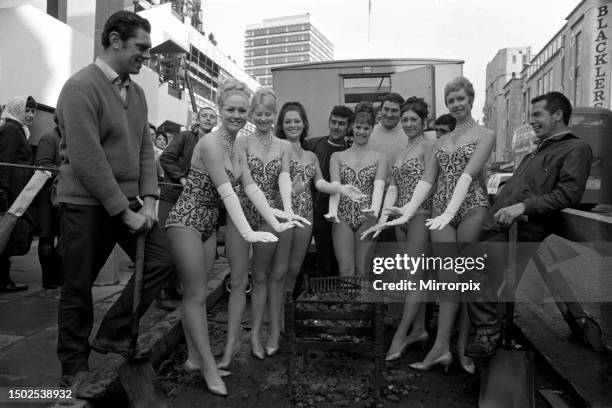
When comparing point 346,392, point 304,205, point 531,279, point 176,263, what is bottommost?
point 346,392

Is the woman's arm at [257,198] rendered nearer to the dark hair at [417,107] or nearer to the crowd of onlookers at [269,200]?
the crowd of onlookers at [269,200]

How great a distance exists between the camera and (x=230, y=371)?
11.3 ft

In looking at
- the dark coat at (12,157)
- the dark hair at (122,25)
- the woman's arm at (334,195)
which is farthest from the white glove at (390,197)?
the dark coat at (12,157)

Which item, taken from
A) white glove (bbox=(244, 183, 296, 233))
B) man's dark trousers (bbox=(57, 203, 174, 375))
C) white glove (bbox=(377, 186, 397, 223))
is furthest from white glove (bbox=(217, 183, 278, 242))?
white glove (bbox=(377, 186, 397, 223))

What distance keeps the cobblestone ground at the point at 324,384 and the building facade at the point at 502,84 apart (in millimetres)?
51030

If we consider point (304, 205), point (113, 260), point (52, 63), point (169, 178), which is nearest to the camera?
point (304, 205)

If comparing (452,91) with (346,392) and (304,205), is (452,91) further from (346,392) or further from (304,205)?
(346,392)

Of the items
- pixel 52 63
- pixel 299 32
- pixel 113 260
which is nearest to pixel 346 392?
pixel 113 260

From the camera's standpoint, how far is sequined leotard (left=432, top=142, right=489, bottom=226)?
3.43m

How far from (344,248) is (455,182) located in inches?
41.9

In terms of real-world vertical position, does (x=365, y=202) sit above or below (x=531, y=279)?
above

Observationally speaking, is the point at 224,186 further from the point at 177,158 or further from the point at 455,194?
the point at 177,158

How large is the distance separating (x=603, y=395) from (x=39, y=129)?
997cm

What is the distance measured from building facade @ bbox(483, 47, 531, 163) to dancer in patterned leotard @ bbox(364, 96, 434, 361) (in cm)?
5050
